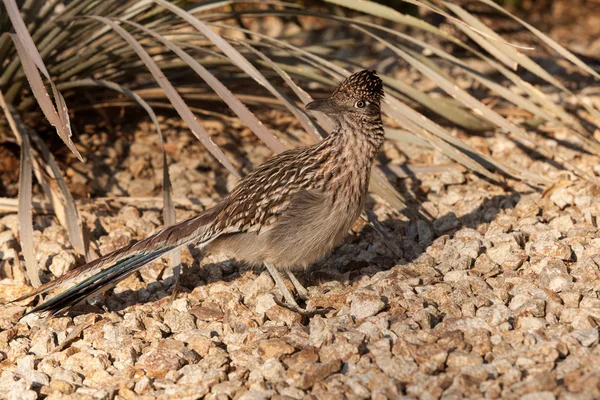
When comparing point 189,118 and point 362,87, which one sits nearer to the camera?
point 362,87

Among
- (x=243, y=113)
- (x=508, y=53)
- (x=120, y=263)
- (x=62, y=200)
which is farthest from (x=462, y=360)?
(x=62, y=200)

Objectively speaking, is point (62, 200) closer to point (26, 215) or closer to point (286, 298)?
point (26, 215)

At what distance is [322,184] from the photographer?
3.74 m

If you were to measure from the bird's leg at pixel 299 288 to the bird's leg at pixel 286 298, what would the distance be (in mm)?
81

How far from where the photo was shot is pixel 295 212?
3723 millimetres

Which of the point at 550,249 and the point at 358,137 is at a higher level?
the point at 358,137

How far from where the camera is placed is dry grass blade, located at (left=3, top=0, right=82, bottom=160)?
3432 millimetres

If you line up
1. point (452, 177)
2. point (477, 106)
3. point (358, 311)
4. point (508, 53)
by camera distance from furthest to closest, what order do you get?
1. point (452, 177)
2. point (508, 53)
3. point (477, 106)
4. point (358, 311)

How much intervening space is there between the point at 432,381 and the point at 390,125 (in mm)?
2770

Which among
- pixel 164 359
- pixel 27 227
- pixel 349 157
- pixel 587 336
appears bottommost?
pixel 587 336

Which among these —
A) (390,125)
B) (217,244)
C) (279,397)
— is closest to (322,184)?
(217,244)

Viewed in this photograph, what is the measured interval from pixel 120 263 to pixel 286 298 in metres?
0.71

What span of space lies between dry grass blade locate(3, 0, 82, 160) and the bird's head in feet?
3.35

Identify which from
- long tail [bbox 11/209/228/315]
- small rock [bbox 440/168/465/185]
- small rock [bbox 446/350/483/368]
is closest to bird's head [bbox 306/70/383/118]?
long tail [bbox 11/209/228/315]
